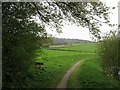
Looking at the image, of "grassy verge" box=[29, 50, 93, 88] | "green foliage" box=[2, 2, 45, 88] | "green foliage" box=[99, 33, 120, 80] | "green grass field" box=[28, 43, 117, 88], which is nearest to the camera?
"green foliage" box=[2, 2, 45, 88]

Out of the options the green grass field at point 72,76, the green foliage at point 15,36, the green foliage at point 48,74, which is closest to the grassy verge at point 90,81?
the green grass field at point 72,76

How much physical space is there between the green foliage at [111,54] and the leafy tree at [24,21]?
25808 mm

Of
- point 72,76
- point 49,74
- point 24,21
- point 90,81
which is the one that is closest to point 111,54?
point 72,76

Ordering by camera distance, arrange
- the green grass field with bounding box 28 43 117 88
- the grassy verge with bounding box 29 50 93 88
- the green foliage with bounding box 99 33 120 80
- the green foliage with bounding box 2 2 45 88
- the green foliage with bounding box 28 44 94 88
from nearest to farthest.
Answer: the green foliage with bounding box 2 2 45 88
the green foliage with bounding box 28 44 94 88
the grassy verge with bounding box 29 50 93 88
the green grass field with bounding box 28 43 117 88
the green foliage with bounding box 99 33 120 80

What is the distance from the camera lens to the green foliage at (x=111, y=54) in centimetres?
4253

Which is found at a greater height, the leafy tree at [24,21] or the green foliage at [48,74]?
the leafy tree at [24,21]

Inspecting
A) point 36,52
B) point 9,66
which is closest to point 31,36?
point 9,66

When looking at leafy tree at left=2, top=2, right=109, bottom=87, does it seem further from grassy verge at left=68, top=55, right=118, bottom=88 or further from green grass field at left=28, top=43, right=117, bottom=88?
grassy verge at left=68, top=55, right=118, bottom=88

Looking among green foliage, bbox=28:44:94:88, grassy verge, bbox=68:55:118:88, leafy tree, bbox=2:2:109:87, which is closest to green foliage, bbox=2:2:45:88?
leafy tree, bbox=2:2:109:87

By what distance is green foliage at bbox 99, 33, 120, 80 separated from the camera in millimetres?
42531

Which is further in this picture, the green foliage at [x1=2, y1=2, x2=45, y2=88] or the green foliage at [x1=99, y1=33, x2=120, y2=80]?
the green foliage at [x1=99, y1=33, x2=120, y2=80]

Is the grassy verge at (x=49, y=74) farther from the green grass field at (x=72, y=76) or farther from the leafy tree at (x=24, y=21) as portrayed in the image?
the leafy tree at (x=24, y=21)

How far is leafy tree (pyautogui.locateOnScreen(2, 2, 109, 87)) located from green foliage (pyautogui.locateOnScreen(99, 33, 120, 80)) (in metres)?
25.8

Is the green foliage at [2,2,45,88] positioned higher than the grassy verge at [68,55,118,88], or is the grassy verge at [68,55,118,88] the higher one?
the green foliage at [2,2,45,88]
